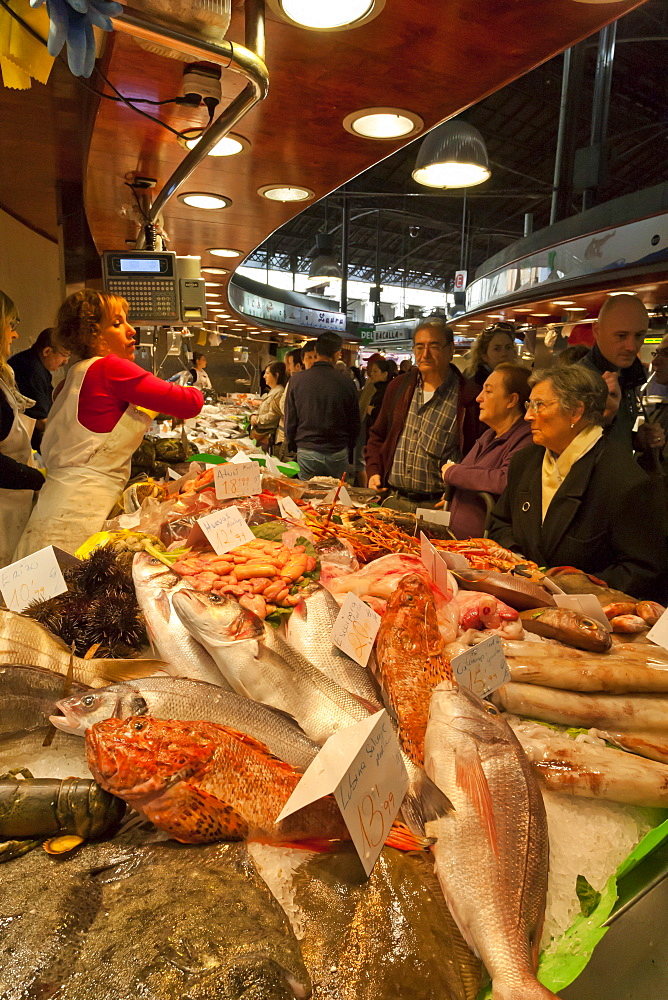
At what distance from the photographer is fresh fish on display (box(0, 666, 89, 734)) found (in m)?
1.42

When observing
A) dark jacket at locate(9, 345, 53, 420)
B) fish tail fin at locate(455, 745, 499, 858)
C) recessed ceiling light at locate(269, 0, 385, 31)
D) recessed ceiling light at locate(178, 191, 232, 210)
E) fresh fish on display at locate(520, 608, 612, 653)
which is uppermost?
recessed ceiling light at locate(178, 191, 232, 210)

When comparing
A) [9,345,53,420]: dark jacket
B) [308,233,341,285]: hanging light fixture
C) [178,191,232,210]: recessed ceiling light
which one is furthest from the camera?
[308,233,341,285]: hanging light fixture

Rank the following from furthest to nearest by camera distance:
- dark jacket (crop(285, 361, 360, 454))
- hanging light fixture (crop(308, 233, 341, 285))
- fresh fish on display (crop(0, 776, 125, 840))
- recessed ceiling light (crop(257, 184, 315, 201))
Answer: hanging light fixture (crop(308, 233, 341, 285)) → dark jacket (crop(285, 361, 360, 454)) → recessed ceiling light (crop(257, 184, 315, 201)) → fresh fish on display (crop(0, 776, 125, 840))

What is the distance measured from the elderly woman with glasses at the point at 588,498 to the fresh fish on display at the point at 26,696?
2.25 m

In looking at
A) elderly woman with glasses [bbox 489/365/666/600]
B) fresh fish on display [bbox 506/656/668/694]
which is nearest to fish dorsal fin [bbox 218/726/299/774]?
fresh fish on display [bbox 506/656/668/694]

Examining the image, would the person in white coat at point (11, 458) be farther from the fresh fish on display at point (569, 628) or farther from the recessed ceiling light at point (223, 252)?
the recessed ceiling light at point (223, 252)

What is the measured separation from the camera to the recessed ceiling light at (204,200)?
5105mm

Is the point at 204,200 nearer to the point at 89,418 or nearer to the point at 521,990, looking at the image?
the point at 89,418

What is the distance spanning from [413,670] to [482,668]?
0.20m

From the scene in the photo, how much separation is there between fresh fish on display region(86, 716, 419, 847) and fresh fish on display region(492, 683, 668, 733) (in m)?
0.58

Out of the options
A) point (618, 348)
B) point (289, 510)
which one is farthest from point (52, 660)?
point (618, 348)

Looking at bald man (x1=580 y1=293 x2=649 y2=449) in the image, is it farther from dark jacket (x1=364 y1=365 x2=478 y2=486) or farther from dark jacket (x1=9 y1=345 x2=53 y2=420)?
dark jacket (x1=9 y1=345 x2=53 y2=420)

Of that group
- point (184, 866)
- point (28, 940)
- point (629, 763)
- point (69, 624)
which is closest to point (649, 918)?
point (629, 763)

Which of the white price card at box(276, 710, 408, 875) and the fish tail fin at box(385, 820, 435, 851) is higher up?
the white price card at box(276, 710, 408, 875)
